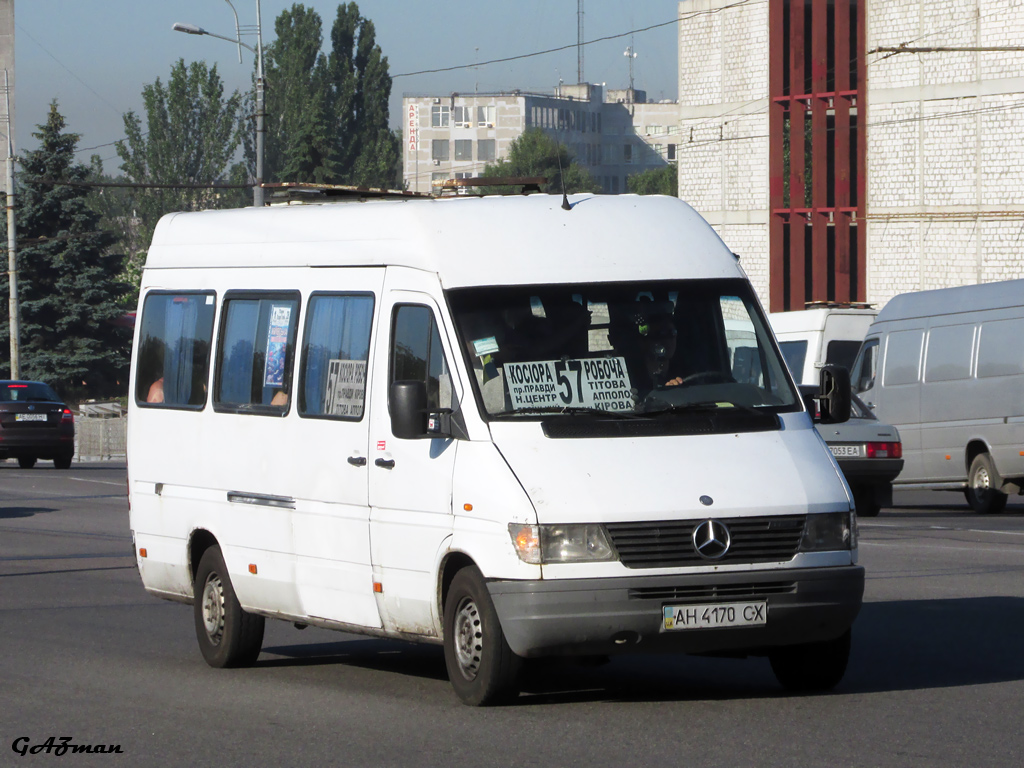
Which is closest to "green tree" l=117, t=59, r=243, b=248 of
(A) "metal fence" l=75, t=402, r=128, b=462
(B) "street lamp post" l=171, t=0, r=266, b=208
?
(A) "metal fence" l=75, t=402, r=128, b=462

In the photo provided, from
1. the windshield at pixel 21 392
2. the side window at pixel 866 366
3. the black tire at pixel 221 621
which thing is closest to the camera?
the black tire at pixel 221 621

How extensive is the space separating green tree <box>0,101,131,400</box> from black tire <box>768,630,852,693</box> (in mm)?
55705

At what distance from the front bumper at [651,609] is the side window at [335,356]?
1591 millimetres

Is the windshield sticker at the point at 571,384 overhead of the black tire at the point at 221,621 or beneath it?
overhead

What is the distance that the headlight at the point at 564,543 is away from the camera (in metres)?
7.26

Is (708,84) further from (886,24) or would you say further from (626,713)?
(626,713)

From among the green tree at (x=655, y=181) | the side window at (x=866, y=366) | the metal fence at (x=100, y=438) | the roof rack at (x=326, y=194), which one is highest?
the green tree at (x=655, y=181)

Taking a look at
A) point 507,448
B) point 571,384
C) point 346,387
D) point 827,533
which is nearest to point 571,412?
point 571,384

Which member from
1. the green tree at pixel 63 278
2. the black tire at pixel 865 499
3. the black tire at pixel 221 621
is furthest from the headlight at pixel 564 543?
the green tree at pixel 63 278

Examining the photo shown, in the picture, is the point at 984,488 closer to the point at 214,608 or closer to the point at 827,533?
the point at 214,608

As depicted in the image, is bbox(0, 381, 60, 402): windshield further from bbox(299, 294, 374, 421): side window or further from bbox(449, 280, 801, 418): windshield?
bbox(449, 280, 801, 418): windshield

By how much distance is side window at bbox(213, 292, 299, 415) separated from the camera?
30.2ft

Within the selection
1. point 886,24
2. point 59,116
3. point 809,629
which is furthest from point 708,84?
point 809,629

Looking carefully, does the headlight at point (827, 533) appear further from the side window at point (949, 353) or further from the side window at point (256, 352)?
the side window at point (949, 353)
